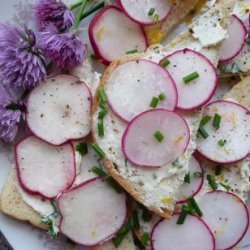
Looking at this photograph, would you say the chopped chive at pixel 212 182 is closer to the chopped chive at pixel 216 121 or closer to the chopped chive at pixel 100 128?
the chopped chive at pixel 216 121

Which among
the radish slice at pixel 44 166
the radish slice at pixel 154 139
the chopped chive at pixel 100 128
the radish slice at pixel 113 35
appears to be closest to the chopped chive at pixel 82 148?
the radish slice at pixel 44 166

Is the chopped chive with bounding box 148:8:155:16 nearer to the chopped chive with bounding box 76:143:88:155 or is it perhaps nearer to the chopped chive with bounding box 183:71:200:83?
the chopped chive with bounding box 183:71:200:83

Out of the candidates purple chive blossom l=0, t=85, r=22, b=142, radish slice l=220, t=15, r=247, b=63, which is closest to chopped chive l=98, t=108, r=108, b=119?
purple chive blossom l=0, t=85, r=22, b=142

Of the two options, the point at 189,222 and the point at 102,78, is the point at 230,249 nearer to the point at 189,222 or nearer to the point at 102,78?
the point at 189,222

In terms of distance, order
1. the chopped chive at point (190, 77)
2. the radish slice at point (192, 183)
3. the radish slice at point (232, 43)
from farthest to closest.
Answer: the radish slice at point (232, 43), the radish slice at point (192, 183), the chopped chive at point (190, 77)

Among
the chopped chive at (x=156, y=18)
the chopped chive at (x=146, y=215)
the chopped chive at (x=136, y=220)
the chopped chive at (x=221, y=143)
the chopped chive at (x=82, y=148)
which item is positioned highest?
the chopped chive at (x=156, y=18)

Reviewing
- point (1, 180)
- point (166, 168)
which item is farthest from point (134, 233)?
point (1, 180)
